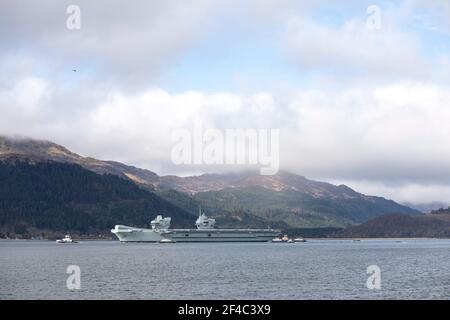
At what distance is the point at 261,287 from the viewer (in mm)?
111812
